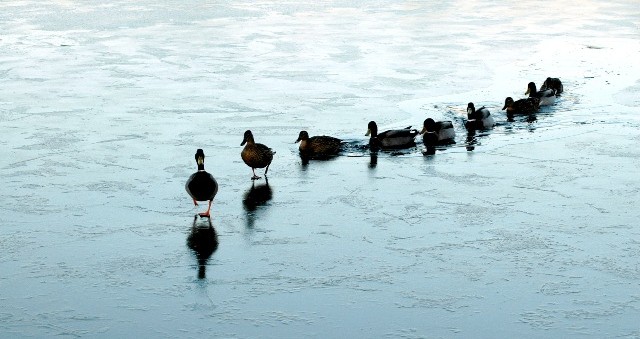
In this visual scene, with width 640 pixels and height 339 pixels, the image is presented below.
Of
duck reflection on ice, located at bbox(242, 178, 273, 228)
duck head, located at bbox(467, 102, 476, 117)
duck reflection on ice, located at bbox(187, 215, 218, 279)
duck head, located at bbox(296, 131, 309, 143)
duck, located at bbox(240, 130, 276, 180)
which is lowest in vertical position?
duck reflection on ice, located at bbox(187, 215, 218, 279)

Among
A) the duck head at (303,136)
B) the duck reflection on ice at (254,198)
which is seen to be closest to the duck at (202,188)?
the duck reflection on ice at (254,198)

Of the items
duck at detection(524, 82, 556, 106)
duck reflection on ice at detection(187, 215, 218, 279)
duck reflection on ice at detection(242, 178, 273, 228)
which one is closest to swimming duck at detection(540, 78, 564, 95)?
duck at detection(524, 82, 556, 106)

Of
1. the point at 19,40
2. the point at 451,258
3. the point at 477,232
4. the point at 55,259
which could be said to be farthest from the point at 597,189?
the point at 19,40

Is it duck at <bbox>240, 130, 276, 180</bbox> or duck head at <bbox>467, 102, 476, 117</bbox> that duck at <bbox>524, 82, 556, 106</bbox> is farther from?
duck at <bbox>240, 130, 276, 180</bbox>

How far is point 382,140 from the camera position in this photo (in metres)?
12.7

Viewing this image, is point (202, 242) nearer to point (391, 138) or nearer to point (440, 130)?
point (391, 138)

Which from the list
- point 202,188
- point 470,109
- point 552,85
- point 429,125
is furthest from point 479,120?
point 202,188

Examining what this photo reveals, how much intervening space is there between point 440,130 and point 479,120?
1.15 metres

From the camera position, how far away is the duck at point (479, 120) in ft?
46.2

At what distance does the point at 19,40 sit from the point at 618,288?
1810 cm

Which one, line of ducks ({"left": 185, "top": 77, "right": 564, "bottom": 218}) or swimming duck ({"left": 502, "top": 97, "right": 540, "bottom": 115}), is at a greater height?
swimming duck ({"left": 502, "top": 97, "right": 540, "bottom": 115})

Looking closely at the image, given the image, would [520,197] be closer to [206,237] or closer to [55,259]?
[206,237]

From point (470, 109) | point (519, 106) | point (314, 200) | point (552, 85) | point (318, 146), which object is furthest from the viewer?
point (552, 85)

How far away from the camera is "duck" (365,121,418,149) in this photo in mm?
12734
